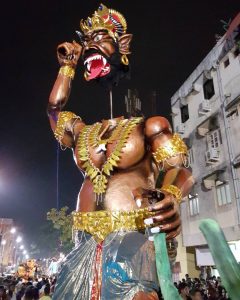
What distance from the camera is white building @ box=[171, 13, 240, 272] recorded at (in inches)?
716

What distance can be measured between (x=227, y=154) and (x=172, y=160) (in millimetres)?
16952

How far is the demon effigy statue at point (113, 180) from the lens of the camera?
2357 mm

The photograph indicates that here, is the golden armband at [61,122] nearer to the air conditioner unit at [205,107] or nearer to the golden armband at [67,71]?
the golden armband at [67,71]

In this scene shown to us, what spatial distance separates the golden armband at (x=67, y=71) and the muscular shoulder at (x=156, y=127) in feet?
4.24

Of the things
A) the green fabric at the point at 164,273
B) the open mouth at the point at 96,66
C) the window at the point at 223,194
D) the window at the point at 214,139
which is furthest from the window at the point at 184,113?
the green fabric at the point at 164,273

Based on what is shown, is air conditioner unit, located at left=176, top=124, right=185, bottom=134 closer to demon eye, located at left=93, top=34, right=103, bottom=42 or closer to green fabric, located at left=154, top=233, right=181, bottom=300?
demon eye, located at left=93, top=34, right=103, bottom=42

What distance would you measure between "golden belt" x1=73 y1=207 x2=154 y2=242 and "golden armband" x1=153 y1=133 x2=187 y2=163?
469 mm

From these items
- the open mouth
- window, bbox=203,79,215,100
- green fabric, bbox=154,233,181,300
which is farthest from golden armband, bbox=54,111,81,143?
window, bbox=203,79,215,100

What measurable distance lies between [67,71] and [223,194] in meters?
17.0

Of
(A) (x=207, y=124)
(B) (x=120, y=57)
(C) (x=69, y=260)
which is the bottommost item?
(C) (x=69, y=260)

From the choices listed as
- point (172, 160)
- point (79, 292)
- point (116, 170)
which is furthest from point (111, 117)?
point (79, 292)

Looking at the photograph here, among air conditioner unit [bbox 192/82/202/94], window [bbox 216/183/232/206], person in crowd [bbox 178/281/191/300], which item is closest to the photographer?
person in crowd [bbox 178/281/191/300]

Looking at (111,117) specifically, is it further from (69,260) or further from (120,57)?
(69,260)

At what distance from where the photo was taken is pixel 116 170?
2.97 m
